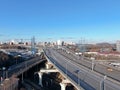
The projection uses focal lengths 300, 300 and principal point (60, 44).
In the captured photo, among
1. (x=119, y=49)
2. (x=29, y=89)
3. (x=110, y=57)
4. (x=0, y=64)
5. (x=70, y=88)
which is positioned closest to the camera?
(x=29, y=89)

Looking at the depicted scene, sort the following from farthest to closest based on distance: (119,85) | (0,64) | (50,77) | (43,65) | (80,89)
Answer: (43,65)
(0,64)
(50,77)
(119,85)
(80,89)

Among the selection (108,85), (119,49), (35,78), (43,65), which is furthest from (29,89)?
(119,49)

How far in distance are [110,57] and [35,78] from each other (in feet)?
190

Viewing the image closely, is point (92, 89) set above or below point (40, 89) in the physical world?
above

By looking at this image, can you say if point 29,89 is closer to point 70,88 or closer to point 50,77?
point 70,88

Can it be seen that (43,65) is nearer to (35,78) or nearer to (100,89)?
(35,78)

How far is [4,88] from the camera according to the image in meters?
39.9

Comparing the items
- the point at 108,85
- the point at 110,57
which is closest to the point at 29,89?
the point at 108,85

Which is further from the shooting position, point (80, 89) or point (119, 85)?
point (119, 85)

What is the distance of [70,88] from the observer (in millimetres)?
59281

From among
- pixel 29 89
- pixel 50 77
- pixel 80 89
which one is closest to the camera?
pixel 80 89

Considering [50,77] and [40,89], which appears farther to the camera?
[50,77]

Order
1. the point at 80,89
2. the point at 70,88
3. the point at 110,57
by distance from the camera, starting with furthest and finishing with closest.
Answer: the point at 110,57 < the point at 70,88 < the point at 80,89

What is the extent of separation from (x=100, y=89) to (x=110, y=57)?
318 feet
